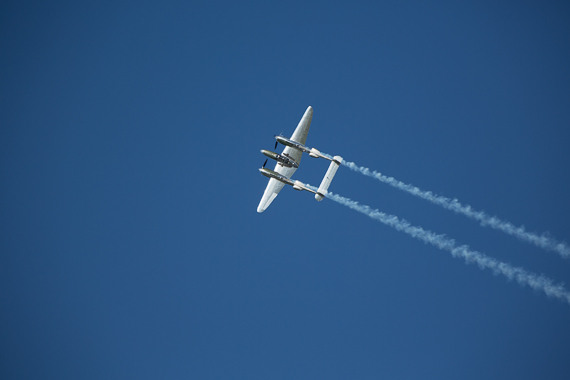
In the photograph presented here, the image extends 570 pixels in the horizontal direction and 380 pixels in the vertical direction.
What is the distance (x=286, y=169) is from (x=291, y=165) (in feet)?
6.30

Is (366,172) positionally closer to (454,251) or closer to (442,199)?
(442,199)

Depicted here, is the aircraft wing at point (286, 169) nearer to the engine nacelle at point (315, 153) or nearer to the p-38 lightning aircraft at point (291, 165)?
the p-38 lightning aircraft at point (291, 165)

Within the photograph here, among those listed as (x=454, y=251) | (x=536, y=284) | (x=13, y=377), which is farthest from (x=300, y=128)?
(x=13, y=377)

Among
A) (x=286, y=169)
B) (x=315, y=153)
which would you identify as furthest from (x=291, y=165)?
(x=315, y=153)

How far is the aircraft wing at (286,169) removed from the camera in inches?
3115

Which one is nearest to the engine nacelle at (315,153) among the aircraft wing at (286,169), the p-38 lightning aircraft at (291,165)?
the p-38 lightning aircraft at (291,165)

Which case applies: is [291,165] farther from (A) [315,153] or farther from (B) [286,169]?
(A) [315,153]

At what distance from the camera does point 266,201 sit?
260ft

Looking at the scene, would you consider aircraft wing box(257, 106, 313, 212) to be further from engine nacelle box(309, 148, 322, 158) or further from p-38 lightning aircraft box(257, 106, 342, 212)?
engine nacelle box(309, 148, 322, 158)

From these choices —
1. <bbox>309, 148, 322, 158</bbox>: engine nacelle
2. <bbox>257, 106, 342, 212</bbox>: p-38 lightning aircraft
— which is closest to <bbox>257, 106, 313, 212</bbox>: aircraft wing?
<bbox>257, 106, 342, 212</bbox>: p-38 lightning aircraft

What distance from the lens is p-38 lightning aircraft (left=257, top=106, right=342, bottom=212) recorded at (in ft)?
247

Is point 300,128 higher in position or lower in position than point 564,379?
higher

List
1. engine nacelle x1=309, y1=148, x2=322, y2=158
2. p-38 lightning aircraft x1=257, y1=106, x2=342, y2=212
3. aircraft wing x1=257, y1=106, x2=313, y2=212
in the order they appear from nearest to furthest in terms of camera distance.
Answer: p-38 lightning aircraft x1=257, y1=106, x2=342, y2=212, engine nacelle x1=309, y1=148, x2=322, y2=158, aircraft wing x1=257, y1=106, x2=313, y2=212

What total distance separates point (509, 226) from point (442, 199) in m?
11.4
